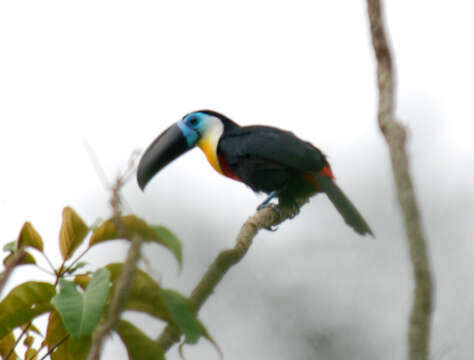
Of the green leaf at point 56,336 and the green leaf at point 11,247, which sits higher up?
the green leaf at point 11,247

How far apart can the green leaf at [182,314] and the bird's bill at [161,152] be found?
2.54m

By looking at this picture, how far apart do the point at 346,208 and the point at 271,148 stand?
1.64 feet

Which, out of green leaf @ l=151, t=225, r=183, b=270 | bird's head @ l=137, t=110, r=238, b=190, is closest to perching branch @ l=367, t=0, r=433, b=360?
green leaf @ l=151, t=225, r=183, b=270

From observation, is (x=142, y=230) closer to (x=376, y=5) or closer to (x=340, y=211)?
(x=376, y=5)

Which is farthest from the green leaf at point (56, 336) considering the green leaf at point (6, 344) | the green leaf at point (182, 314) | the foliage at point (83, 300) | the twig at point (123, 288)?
the twig at point (123, 288)

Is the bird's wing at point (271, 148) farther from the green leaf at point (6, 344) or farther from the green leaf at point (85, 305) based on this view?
the green leaf at point (85, 305)

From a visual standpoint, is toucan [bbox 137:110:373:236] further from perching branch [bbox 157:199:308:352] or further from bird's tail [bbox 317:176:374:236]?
perching branch [bbox 157:199:308:352]

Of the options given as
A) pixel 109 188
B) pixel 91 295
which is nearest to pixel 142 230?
pixel 109 188

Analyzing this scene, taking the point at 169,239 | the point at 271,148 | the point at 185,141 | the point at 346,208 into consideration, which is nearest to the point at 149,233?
the point at 169,239

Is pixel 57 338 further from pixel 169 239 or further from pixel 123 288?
pixel 123 288

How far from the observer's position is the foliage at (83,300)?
51.2 inches

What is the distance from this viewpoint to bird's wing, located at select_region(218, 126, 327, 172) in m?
3.31

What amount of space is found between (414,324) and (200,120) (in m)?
3.24

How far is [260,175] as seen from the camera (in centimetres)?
348
